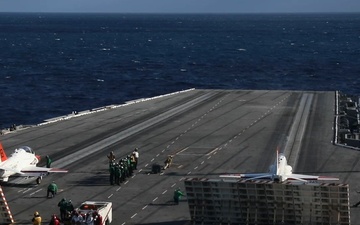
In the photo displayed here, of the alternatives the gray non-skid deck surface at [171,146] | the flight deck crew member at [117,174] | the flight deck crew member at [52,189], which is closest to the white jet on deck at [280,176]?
the gray non-skid deck surface at [171,146]

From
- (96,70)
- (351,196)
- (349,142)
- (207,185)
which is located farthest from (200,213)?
(96,70)

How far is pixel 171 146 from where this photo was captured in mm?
72500

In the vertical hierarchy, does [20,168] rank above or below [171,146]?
above

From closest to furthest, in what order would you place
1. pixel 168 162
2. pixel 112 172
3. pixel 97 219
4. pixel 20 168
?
pixel 97 219
pixel 112 172
pixel 20 168
pixel 168 162

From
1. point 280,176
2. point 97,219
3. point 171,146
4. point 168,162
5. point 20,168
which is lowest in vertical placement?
point 171,146

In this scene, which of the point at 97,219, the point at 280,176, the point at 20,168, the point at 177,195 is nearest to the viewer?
the point at 97,219

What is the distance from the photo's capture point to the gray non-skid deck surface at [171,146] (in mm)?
53219

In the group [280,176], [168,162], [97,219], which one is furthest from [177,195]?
[168,162]

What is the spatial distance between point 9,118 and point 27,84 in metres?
44.8

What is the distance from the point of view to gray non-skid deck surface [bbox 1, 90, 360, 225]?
5322cm

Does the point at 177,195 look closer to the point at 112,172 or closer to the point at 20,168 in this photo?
the point at 112,172

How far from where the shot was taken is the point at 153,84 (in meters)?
165

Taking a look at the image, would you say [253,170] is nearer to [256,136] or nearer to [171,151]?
[171,151]

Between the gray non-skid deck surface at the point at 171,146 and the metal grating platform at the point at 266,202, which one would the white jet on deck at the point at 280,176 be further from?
the metal grating platform at the point at 266,202
